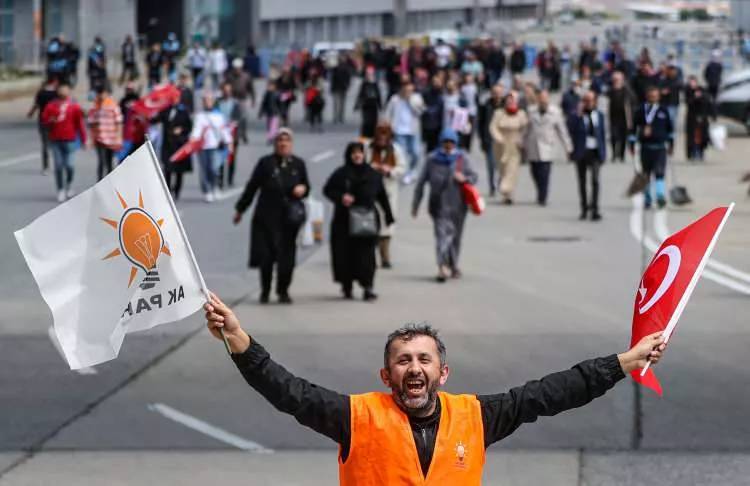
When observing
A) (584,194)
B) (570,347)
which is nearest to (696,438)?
(570,347)

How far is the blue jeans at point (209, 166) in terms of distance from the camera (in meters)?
25.0

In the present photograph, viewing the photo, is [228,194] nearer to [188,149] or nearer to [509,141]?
[188,149]

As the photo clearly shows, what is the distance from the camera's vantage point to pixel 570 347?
1425cm

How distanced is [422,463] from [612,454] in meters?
5.33

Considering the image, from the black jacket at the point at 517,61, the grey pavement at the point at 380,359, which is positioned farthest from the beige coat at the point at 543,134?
the black jacket at the point at 517,61

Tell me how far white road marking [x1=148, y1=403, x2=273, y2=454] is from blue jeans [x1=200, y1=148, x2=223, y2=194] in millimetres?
13008

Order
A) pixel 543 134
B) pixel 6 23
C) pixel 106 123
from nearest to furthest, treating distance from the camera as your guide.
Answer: pixel 106 123, pixel 543 134, pixel 6 23

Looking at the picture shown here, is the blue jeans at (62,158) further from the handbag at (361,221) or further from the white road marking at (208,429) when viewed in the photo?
the white road marking at (208,429)

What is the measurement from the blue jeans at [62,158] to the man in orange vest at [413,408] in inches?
735

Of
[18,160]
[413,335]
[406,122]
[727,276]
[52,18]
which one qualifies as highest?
[413,335]

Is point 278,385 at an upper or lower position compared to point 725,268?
upper

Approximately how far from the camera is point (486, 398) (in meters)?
5.89

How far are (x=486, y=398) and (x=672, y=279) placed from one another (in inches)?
35.5

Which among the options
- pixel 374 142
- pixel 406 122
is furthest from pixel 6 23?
pixel 374 142
